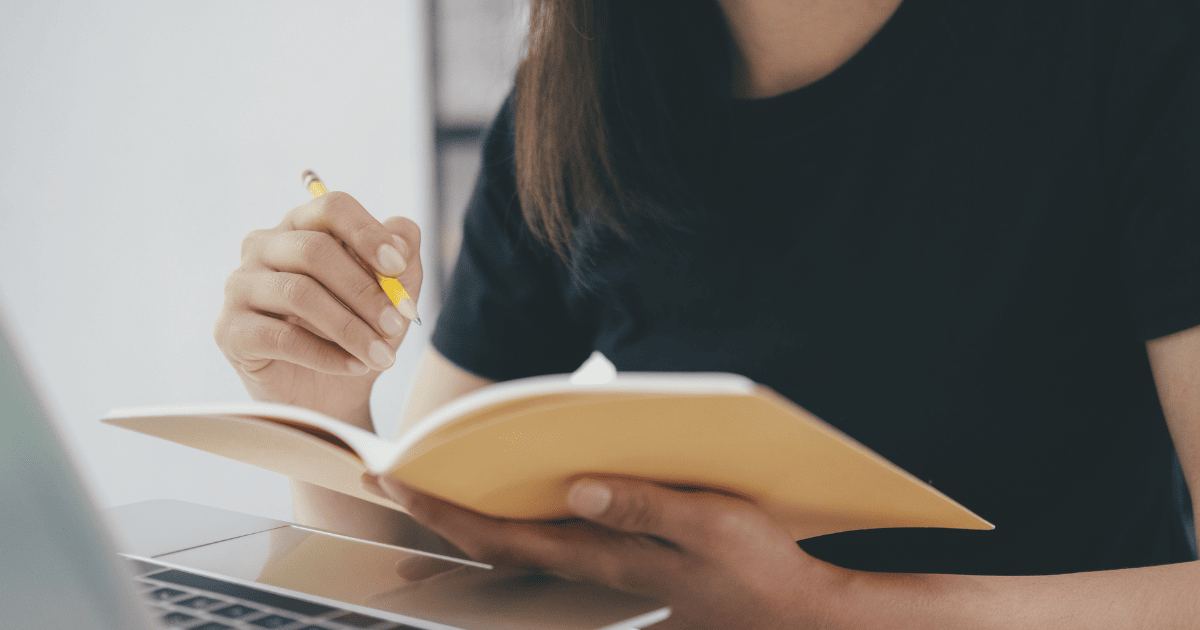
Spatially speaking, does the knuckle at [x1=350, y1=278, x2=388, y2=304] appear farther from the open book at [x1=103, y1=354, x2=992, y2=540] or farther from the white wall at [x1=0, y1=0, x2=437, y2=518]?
the white wall at [x1=0, y1=0, x2=437, y2=518]

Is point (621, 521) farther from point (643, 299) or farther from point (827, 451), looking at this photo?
point (643, 299)

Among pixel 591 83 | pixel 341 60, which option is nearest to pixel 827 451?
pixel 591 83

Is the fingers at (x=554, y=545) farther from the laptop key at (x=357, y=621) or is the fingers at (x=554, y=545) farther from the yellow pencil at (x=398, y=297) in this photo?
the yellow pencil at (x=398, y=297)

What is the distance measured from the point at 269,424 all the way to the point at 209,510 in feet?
0.81

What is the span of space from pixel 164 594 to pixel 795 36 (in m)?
0.55

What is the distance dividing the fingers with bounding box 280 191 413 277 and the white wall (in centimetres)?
184

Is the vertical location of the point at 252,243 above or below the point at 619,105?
below

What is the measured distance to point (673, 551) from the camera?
33cm

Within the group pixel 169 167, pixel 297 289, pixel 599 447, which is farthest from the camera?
pixel 169 167

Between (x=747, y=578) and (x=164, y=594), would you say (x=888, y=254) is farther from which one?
(x=164, y=594)

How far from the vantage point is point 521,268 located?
2.35 feet

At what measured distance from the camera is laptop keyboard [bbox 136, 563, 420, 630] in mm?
286

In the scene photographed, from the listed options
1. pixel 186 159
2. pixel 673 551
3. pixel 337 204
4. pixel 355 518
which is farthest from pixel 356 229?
pixel 186 159

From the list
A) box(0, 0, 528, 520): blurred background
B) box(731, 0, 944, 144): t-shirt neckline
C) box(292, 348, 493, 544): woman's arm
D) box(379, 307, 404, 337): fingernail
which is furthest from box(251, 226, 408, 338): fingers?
box(0, 0, 528, 520): blurred background
